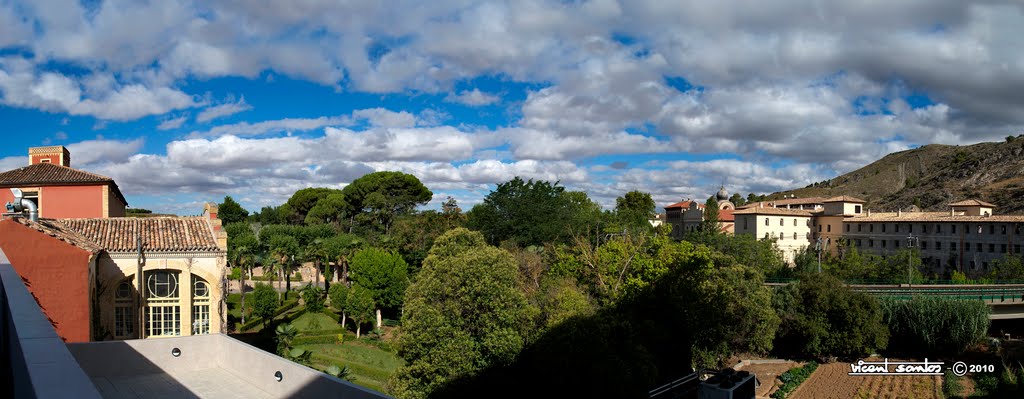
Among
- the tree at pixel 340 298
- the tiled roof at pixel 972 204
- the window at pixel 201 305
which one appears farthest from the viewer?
the tiled roof at pixel 972 204

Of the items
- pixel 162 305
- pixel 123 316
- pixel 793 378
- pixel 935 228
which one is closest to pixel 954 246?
pixel 935 228

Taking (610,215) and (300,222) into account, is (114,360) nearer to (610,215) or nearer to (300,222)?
(610,215)

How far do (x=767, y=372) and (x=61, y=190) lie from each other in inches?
1318

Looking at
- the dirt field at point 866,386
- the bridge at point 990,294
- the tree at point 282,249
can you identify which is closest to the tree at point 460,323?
the dirt field at point 866,386

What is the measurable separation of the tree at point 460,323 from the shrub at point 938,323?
24.5 meters

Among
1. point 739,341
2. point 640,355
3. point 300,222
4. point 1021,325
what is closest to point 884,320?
point 739,341

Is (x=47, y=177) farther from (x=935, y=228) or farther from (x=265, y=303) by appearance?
(x=935, y=228)

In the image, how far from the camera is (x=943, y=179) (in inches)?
3536

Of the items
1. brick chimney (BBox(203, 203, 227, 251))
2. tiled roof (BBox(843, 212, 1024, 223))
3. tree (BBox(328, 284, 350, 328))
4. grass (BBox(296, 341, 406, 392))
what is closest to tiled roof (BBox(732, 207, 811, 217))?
tiled roof (BBox(843, 212, 1024, 223))

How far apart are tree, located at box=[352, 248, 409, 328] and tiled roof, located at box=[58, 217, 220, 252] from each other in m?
17.3

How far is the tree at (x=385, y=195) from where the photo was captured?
63.3 meters

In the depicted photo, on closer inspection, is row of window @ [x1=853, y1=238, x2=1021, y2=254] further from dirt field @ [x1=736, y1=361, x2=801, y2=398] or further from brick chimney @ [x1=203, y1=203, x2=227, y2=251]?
brick chimney @ [x1=203, y1=203, x2=227, y2=251]

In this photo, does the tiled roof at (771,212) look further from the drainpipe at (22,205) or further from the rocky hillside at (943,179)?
the drainpipe at (22,205)

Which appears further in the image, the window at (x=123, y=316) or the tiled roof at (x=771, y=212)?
the tiled roof at (x=771, y=212)
